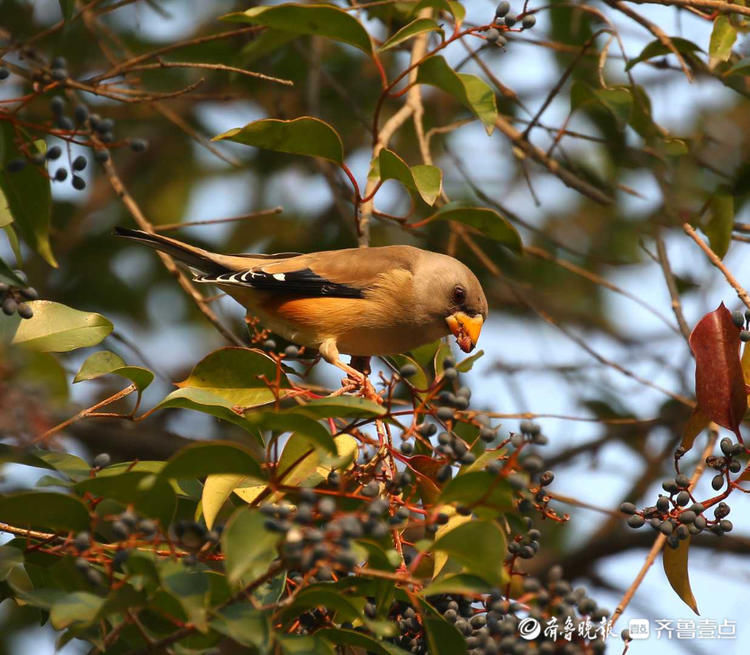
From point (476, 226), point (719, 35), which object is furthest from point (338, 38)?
point (719, 35)

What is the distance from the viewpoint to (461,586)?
6.73ft

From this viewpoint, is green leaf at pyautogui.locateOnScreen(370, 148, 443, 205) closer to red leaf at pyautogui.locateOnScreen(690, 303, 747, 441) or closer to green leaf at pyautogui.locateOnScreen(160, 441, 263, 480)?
red leaf at pyautogui.locateOnScreen(690, 303, 747, 441)

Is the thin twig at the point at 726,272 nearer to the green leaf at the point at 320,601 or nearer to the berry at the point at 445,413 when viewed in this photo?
the berry at the point at 445,413

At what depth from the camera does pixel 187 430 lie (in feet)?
21.3

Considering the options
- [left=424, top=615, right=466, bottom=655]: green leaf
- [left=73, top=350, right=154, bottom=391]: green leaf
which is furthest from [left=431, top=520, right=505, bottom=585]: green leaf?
[left=73, top=350, right=154, bottom=391]: green leaf

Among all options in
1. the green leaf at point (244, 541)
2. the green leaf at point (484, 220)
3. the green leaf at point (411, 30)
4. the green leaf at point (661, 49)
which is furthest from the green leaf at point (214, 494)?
the green leaf at point (661, 49)

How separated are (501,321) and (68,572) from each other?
16.8ft

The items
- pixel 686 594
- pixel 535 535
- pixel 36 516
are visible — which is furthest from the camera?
pixel 686 594

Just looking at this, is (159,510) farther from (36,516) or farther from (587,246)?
(587,246)

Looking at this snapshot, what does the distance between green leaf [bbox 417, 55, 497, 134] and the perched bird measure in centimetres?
97

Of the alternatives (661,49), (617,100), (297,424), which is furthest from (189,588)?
(661,49)

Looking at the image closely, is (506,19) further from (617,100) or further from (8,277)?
(8,277)

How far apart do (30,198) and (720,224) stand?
2447mm

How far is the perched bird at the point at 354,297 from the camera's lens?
4.15 m
